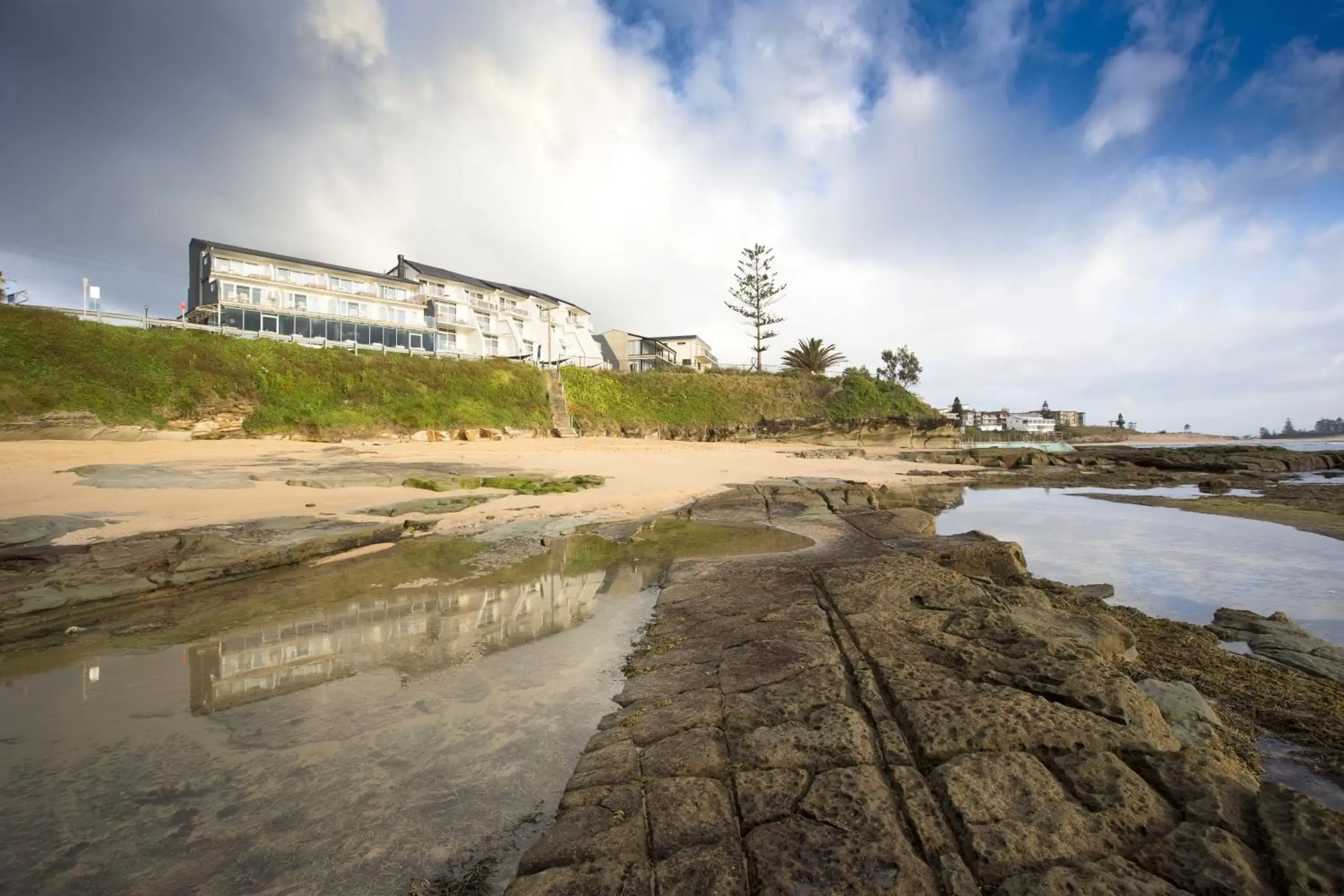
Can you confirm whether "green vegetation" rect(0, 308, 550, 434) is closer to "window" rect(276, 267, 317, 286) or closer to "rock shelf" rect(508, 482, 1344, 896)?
"window" rect(276, 267, 317, 286)

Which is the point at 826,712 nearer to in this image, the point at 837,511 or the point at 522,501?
the point at 837,511

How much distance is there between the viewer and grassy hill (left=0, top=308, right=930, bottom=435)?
20109 millimetres

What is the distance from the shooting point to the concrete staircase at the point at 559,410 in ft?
109

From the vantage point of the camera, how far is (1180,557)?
9141mm

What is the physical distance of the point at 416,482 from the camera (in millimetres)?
13438

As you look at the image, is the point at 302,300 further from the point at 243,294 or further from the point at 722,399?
the point at 722,399

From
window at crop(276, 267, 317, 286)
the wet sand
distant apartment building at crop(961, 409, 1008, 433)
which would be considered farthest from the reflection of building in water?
distant apartment building at crop(961, 409, 1008, 433)

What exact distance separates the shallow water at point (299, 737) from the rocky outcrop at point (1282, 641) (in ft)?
18.1

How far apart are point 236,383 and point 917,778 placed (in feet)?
97.9

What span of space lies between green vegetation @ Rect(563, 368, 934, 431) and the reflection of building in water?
2919 centimetres

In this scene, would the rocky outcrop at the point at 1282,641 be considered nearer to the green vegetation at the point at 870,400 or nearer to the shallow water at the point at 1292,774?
the shallow water at the point at 1292,774

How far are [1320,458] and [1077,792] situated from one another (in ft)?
158

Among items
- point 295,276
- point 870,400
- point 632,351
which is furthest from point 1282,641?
point 632,351

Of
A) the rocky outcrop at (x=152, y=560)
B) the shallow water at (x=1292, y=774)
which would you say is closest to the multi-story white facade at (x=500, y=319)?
the rocky outcrop at (x=152, y=560)
